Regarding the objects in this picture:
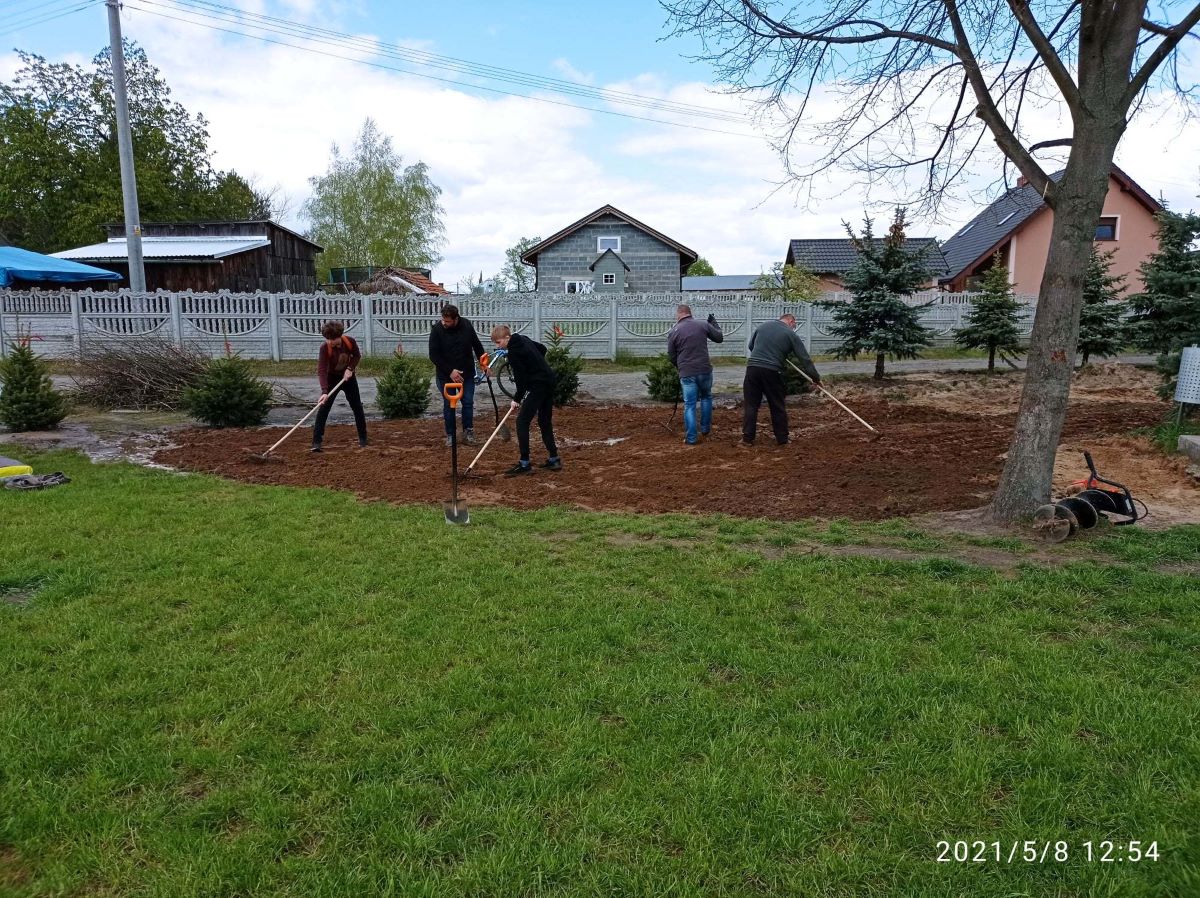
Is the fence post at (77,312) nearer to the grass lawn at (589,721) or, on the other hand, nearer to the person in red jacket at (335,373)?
the person in red jacket at (335,373)

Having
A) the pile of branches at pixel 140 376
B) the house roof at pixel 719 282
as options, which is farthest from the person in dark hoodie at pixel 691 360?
the house roof at pixel 719 282

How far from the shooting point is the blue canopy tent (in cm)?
1702

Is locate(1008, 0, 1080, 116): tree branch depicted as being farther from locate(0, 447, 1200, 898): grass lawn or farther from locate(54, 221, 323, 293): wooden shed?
locate(54, 221, 323, 293): wooden shed

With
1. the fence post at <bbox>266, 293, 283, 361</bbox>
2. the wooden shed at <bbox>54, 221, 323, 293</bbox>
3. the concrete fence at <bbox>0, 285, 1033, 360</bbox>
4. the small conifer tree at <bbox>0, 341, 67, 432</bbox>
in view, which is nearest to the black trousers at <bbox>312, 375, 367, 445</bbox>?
the small conifer tree at <bbox>0, 341, 67, 432</bbox>

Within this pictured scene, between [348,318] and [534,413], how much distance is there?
15.0 metres

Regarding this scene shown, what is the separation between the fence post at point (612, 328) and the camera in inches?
893

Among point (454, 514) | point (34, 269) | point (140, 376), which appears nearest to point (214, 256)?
point (34, 269)

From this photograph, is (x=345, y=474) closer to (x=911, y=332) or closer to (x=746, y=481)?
(x=746, y=481)

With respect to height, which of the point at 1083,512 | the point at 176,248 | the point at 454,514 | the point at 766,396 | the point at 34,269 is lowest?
the point at 454,514

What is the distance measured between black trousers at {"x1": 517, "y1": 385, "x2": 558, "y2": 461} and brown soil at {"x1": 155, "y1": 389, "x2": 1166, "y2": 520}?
1.14 feet

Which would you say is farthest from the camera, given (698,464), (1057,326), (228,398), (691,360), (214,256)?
(214,256)

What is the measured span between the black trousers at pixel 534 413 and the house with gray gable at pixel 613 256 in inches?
988

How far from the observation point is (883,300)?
54.3ft

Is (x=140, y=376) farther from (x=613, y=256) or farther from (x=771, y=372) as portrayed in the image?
(x=613, y=256)
